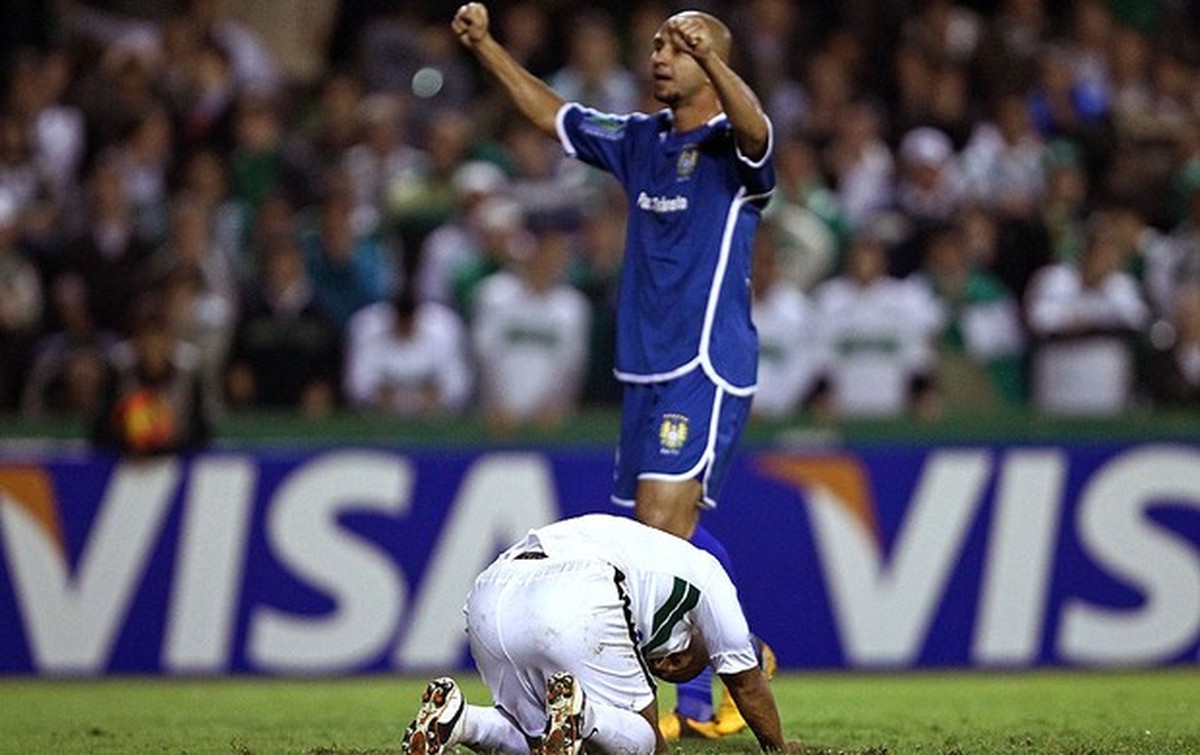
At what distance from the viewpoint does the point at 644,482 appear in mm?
8773

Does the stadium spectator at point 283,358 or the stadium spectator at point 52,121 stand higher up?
the stadium spectator at point 52,121

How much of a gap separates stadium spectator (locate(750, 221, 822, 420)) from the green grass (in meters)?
2.01

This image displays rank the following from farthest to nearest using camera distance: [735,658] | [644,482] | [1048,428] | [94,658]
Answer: [1048,428], [94,658], [644,482], [735,658]

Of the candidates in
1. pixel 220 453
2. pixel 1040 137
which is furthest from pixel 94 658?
pixel 1040 137

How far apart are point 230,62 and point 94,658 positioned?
5.79 meters

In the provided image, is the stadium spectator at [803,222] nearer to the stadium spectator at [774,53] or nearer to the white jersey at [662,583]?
the stadium spectator at [774,53]

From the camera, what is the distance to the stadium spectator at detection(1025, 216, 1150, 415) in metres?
14.9

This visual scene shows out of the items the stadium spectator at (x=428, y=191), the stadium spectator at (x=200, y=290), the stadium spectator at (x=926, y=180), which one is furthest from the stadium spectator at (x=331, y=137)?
the stadium spectator at (x=926, y=180)

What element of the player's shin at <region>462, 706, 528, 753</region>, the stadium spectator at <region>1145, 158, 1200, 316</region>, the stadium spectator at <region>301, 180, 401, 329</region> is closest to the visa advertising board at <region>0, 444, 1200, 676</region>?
the stadium spectator at <region>301, 180, 401, 329</region>

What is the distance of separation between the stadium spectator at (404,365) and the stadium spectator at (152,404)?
49.0 inches

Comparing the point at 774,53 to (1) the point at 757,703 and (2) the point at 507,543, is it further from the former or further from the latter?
(1) the point at 757,703

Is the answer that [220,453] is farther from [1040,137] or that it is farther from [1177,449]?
[1040,137]

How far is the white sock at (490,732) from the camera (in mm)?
7290

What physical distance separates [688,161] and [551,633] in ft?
8.19
